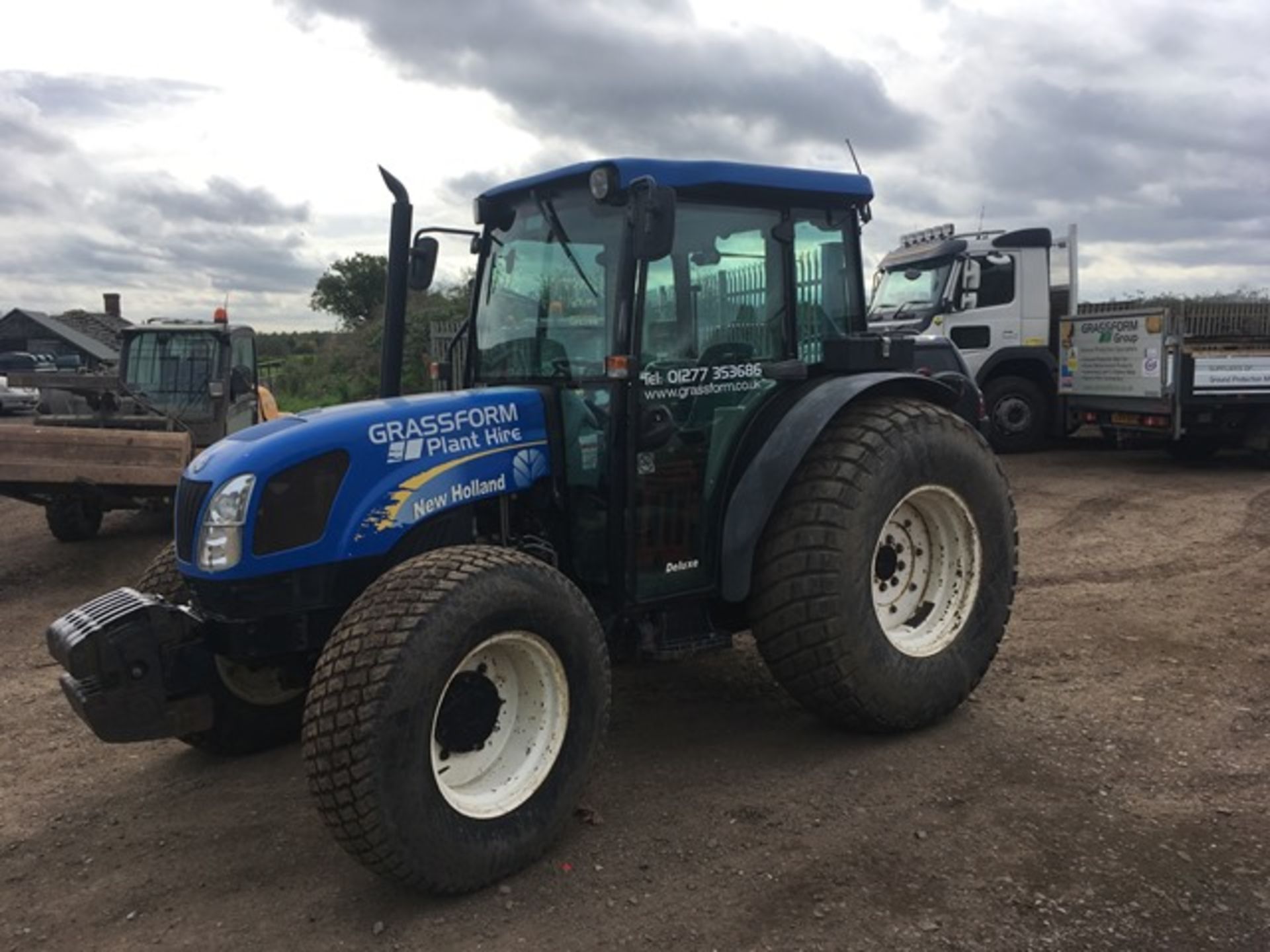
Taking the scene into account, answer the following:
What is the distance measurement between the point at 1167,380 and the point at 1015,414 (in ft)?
6.62

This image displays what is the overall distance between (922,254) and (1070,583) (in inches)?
260

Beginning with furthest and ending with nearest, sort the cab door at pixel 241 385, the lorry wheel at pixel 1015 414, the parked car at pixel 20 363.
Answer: the parked car at pixel 20 363 → the lorry wheel at pixel 1015 414 → the cab door at pixel 241 385

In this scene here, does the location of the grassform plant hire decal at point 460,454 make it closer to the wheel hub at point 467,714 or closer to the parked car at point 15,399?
the wheel hub at point 467,714

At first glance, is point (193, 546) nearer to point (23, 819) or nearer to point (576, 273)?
point (23, 819)

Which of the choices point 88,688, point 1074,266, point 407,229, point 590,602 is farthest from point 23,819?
point 1074,266

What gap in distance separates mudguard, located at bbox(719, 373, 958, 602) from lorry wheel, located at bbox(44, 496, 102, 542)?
22.9ft

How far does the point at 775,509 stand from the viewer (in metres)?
3.89

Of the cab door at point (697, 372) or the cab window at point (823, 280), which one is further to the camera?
the cab window at point (823, 280)

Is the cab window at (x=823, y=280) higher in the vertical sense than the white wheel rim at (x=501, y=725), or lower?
higher

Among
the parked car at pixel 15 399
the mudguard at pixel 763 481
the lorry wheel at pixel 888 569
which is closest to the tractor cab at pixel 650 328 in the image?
the mudguard at pixel 763 481

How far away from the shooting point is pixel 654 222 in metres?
3.29

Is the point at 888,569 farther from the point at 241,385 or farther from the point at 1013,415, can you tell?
the point at 1013,415

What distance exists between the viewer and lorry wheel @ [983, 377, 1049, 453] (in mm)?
12648

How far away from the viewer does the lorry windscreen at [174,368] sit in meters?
9.91
